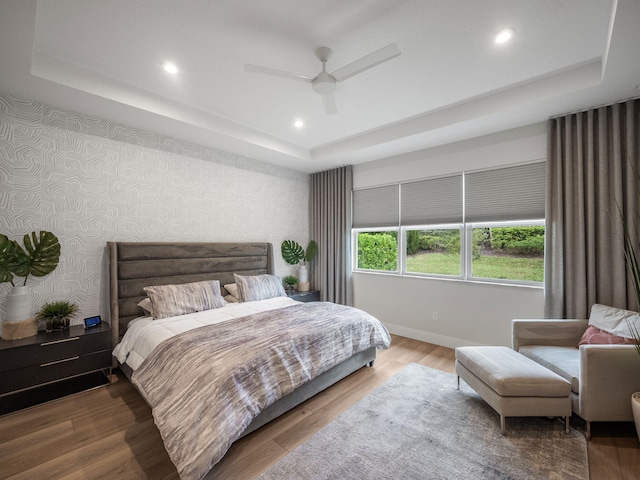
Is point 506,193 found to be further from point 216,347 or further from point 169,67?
point 169,67

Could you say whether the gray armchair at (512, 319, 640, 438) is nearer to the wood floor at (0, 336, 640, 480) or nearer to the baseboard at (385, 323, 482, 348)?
the wood floor at (0, 336, 640, 480)

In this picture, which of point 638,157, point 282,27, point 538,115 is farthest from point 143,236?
point 638,157

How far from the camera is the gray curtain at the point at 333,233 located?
4.80 meters

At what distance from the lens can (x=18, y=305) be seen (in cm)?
246

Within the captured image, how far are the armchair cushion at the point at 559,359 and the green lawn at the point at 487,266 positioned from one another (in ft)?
3.19

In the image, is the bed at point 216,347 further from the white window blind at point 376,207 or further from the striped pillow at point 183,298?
the white window blind at point 376,207

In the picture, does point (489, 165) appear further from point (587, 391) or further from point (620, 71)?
point (587, 391)

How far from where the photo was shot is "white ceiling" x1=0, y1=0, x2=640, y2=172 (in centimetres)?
182

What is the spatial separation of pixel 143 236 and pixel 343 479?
312 centimetres

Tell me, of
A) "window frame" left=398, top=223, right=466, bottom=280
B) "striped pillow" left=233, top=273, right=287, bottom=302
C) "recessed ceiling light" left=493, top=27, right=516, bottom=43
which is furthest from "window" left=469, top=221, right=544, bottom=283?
"striped pillow" left=233, top=273, right=287, bottom=302

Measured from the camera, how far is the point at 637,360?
1.95 m

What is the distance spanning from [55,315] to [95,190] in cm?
128

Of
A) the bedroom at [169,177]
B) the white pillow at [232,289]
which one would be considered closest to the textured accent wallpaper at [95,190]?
the bedroom at [169,177]

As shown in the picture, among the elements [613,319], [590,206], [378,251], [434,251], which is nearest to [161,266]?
[378,251]
